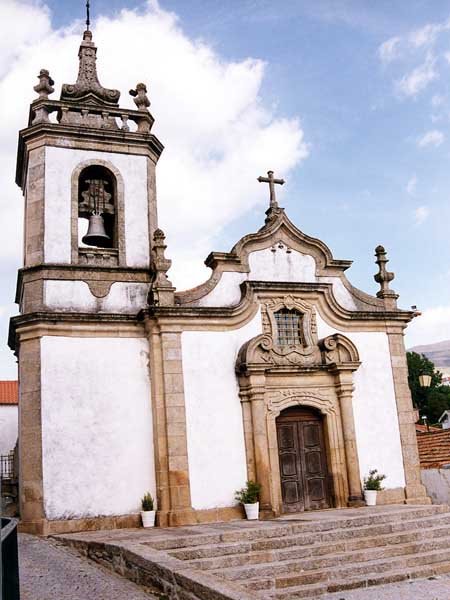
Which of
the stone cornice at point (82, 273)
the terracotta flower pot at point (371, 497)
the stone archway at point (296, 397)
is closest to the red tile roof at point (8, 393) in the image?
the stone cornice at point (82, 273)

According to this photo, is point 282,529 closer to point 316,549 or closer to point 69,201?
point 316,549

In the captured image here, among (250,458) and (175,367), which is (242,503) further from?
(175,367)

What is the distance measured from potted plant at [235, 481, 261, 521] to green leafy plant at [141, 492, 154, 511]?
178cm

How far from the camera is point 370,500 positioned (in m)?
14.2

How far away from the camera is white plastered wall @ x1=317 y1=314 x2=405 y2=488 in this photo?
49.0ft

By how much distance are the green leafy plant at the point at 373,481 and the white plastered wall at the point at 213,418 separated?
2.86 meters

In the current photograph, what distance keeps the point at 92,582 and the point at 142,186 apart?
380 inches

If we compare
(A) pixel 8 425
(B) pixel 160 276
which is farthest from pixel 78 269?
(A) pixel 8 425

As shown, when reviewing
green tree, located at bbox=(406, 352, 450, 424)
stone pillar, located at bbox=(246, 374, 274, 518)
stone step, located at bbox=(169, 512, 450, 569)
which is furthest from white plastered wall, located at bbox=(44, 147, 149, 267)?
green tree, located at bbox=(406, 352, 450, 424)

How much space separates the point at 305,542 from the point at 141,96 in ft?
37.8

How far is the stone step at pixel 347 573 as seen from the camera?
8539mm

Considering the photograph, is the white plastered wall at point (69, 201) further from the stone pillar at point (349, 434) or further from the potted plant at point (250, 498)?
the potted plant at point (250, 498)

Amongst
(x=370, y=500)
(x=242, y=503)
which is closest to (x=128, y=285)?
(x=242, y=503)

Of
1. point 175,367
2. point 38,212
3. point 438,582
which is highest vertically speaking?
point 38,212
